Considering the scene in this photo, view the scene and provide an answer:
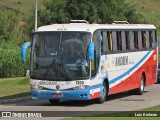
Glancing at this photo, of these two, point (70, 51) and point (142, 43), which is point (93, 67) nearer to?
point (70, 51)

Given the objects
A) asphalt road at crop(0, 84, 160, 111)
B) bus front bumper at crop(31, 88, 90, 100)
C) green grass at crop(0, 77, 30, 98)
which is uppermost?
bus front bumper at crop(31, 88, 90, 100)

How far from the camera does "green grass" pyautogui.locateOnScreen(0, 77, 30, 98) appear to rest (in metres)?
27.3

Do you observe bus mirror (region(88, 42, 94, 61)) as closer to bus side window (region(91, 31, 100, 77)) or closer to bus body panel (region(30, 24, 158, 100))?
bus side window (region(91, 31, 100, 77))

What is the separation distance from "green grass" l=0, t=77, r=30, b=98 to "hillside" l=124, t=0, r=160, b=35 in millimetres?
44999

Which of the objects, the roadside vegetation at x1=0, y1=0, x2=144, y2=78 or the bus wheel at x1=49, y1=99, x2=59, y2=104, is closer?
the bus wheel at x1=49, y1=99, x2=59, y2=104

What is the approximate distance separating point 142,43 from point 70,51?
23.6 feet

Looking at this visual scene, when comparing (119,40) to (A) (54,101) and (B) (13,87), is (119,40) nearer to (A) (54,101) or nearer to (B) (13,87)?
(A) (54,101)

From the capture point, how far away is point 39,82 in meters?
21.5

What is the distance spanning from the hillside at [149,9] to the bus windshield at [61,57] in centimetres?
5462

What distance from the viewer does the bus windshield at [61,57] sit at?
69.5 ft

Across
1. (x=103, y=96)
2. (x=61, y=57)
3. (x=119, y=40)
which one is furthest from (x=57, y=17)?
(x=61, y=57)

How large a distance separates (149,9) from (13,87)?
63.7 meters

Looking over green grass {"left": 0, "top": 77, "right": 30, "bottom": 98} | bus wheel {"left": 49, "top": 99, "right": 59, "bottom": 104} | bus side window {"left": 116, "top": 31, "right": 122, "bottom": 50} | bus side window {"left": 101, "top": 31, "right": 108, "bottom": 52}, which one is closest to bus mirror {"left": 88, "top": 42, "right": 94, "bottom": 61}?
bus side window {"left": 101, "top": 31, "right": 108, "bottom": 52}

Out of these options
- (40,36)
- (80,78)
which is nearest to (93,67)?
(80,78)
